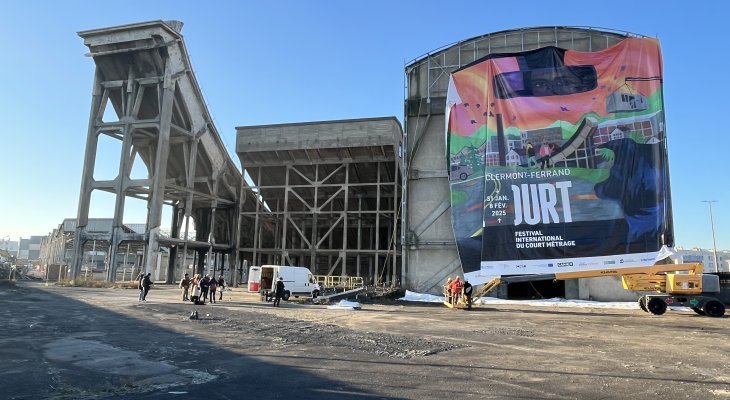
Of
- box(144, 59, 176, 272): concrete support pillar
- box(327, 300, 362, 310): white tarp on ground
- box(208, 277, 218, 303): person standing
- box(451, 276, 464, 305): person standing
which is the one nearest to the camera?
box(327, 300, 362, 310): white tarp on ground

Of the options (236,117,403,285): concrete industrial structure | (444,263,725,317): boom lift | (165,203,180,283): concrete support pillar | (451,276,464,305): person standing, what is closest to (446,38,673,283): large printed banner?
(444,263,725,317): boom lift

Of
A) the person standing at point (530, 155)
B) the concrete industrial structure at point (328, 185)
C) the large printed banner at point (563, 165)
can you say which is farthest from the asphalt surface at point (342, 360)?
the concrete industrial structure at point (328, 185)

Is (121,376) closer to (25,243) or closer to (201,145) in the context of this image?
(201,145)

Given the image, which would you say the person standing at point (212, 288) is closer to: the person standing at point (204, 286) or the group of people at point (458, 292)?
the person standing at point (204, 286)

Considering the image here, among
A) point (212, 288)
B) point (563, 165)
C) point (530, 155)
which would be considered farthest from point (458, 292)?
point (212, 288)

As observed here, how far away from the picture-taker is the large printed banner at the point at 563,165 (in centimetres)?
2959

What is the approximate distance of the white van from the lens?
29.2 metres

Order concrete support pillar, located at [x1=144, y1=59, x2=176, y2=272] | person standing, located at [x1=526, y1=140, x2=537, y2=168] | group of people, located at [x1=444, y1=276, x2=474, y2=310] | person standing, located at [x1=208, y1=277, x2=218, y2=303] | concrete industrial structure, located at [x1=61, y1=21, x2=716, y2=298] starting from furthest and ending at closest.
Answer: concrete support pillar, located at [x1=144, y1=59, x2=176, y2=272]
concrete industrial structure, located at [x1=61, y1=21, x2=716, y2=298]
person standing, located at [x1=526, y1=140, x2=537, y2=168]
group of people, located at [x1=444, y1=276, x2=474, y2=310]
person standing, located at [x1=208, y1=277, x2=218, y2=303]

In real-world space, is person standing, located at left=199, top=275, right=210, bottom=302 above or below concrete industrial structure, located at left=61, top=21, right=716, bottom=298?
below

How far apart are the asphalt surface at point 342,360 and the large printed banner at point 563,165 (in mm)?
13419

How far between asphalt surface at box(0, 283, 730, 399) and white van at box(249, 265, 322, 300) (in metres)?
12.5

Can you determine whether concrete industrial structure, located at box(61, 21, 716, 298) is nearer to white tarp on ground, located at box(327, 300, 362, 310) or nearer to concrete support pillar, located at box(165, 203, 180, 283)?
concrete support pillar, located at box(165, 203, 180, 283)

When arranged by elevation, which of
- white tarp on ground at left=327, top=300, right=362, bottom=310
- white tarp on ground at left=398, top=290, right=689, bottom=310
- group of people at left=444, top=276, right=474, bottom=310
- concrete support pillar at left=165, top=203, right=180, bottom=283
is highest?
concrete support pillar at left=165, top=203, right=180, bottom=283

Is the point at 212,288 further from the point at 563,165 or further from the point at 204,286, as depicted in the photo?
the point at 563,165
